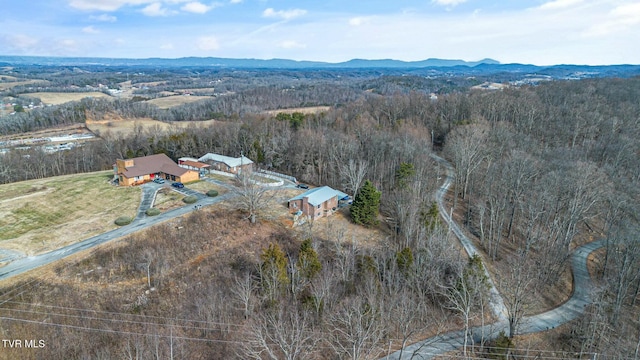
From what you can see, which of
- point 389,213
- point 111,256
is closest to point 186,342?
point 111,256

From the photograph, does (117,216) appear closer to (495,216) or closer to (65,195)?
(65,195)

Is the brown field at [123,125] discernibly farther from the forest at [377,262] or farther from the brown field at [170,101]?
the brown field at [170,101]

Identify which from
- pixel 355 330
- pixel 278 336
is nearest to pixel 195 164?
pixel 278 336

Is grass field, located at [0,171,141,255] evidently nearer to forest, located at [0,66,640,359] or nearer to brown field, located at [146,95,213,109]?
forest, located at [0,66,640,359]

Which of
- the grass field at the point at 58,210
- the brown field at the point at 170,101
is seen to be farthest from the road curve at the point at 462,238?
the brown field at the point at 170,101

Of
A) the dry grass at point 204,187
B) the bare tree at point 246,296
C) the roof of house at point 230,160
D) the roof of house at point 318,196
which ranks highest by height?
the roof of house at point 230,160

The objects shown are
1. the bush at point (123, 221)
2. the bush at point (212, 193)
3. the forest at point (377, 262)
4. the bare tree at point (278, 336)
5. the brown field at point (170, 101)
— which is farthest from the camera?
the brown field at point (170, 101)
